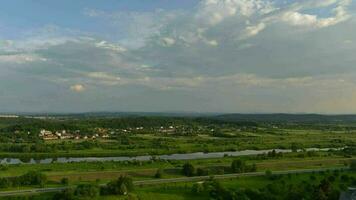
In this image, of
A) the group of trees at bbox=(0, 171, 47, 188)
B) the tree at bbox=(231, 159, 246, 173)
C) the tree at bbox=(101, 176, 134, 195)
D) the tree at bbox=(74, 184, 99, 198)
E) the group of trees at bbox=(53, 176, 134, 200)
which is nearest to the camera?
the group of trees at bbox=(53, 176, 134, 200)

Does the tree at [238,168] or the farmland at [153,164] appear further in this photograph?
the tree at [238,168]

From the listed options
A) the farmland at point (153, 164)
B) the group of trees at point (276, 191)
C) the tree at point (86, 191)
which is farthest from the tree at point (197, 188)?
the tree at point (86, 191)

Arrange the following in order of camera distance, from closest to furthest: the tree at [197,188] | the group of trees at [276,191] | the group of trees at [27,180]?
the group of trees at [276,191], the tree at [197,188], the group of trees at [27,180]

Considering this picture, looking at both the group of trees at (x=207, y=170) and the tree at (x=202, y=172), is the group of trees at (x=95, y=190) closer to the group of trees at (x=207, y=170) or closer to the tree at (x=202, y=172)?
the group of trees at (x=207, y=170)

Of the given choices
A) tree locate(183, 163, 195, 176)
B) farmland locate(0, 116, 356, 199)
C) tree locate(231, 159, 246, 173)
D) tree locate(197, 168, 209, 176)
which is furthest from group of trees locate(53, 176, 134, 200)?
tree locate(231, 159, 246, 173)

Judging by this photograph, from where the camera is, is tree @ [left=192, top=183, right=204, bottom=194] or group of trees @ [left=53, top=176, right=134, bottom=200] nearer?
group of trees @ [left=53, top=176, right=134, bottom=200]

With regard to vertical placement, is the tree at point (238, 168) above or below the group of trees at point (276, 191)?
above

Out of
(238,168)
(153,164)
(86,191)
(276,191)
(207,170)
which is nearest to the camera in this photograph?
(86,191)

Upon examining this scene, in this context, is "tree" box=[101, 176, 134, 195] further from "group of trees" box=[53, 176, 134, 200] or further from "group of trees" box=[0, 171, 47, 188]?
"group of trees" box=[0, 171, 47, 188]

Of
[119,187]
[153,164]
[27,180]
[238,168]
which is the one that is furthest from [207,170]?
[27,180]

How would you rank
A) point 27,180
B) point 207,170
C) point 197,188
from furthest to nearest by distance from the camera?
point 207,170
point 27,180
point 197,188

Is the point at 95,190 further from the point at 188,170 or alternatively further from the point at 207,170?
the point at 207,170

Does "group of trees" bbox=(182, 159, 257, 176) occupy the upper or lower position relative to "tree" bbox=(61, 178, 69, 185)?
upper
